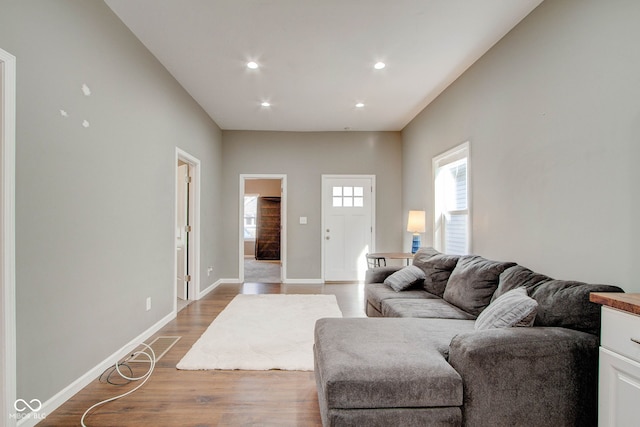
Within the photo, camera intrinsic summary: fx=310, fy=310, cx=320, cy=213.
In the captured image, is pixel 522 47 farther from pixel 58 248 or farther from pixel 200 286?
pixel 200 286

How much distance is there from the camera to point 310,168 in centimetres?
584

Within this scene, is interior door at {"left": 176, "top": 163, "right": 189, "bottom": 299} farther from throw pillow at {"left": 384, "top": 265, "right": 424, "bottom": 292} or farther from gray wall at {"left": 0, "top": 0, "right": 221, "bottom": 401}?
throw pillow at {"left": 384, "top": 265, "right": 424, "bottom": 292}

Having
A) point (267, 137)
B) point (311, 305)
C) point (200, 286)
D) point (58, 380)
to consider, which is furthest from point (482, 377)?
point (267, 137)

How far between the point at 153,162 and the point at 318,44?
6.59 feet

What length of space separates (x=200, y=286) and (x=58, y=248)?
2.86m

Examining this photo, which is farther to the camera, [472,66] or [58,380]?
[472,66]

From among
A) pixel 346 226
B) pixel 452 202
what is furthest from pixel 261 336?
pixel 346 226

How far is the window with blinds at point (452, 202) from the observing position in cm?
356

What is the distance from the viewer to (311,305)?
4195 millimetres

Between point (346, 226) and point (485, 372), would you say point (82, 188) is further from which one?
point (346, 226)

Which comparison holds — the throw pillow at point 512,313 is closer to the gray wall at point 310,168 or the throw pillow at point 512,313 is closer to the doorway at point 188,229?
the doorway at point 188,229

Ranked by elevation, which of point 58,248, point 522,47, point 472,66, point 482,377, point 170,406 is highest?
point 472,66

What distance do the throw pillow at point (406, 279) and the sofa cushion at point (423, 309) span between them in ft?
1.19

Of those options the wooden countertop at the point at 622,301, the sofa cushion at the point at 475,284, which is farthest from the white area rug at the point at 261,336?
the wooden countertop at the point at 622,301
